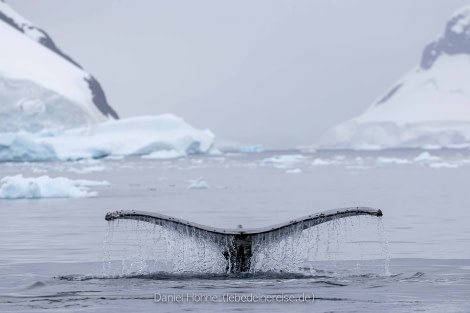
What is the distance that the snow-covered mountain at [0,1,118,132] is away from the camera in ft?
334

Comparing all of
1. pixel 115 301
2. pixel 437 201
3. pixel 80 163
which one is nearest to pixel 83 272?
pixel 115 301

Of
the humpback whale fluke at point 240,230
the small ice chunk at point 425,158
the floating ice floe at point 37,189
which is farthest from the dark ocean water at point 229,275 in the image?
the small ice chunk at point 425,158

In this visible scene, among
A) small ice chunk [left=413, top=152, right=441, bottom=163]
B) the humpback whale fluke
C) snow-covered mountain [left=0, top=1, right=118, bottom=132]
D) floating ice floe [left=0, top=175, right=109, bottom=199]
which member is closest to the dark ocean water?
the humpback whale fluke

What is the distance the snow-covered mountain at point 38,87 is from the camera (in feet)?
334

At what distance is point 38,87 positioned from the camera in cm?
10569

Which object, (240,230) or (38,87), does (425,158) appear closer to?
(38,87)

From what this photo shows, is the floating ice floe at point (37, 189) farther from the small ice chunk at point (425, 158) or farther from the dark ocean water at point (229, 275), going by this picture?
the small ice chunk at point (425, 158)

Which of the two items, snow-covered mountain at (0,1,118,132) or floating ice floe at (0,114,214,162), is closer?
floating ice floe at (0,114,214,162)

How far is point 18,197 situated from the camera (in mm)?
36969

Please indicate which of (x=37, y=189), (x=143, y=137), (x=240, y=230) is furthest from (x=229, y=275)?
(x=143, y=137)

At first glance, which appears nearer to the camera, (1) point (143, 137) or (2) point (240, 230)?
(2) point (240, 230)

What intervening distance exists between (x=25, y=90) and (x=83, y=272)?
3665 inches

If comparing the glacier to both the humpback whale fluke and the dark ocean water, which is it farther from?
the humpback whale fluke

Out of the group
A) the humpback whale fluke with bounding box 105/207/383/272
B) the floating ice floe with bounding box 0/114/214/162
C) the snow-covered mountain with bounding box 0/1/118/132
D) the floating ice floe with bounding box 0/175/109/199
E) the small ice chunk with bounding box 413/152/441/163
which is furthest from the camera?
the snow-covered mountain with bounding box 0/1/118/132
